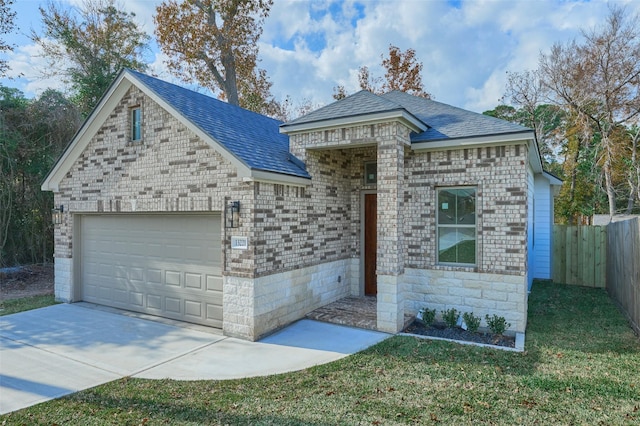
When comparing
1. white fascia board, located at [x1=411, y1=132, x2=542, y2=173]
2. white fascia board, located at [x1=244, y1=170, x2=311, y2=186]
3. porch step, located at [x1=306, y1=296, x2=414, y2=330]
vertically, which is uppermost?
white fascia board, located at [x1=411, y1=132, x2=542, y2=173]

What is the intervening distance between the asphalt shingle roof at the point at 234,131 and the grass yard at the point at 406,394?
3487mm

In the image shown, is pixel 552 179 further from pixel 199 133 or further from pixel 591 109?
pixel 591 109

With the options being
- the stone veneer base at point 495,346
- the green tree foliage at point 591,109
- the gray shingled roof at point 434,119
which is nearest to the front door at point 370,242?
the gray shingled roof at point 434,119

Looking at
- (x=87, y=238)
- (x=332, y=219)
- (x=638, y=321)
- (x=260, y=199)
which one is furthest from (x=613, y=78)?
(x=87, y=238)

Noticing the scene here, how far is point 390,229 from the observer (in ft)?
22.5

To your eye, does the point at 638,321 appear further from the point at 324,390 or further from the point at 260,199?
the point at 260,199

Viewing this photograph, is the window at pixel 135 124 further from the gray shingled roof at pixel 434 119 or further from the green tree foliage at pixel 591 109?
the green tree foliage at pixel 591 109

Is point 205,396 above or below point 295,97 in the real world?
below

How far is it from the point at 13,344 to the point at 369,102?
7450mm

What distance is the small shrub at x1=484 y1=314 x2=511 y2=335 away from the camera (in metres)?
6.79

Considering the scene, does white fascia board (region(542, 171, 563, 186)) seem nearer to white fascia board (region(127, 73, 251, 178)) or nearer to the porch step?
the porch step

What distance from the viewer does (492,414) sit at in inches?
156

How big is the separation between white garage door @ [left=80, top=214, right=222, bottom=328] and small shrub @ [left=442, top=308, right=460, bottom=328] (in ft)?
13.8

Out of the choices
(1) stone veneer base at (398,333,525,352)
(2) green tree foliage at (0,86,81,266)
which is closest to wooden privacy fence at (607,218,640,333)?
(1) stone veneer base at (398,333,525,352)
